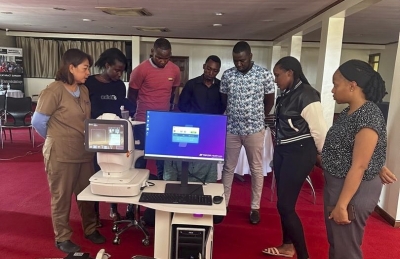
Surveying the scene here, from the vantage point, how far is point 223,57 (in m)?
11.2

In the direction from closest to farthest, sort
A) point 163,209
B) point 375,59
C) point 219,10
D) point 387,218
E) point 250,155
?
point 163,209
point 250,155
point 387,218
point 219,10
point 375,59

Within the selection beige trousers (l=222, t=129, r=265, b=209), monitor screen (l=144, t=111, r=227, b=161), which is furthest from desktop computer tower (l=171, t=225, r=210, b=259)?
beige trousers (l=222, t=129, r=265, b=209)

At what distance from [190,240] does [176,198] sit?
28 centimetres

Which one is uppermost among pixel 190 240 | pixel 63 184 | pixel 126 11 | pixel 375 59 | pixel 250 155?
pixel 126 11

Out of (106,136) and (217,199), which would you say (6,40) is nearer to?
(106,136)

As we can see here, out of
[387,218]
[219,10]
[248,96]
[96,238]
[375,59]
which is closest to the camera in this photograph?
[96,238]

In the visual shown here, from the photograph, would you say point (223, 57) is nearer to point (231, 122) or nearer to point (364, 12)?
point (364, 12)

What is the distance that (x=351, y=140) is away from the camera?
1.53m

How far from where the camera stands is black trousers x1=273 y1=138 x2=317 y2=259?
2.11 metres

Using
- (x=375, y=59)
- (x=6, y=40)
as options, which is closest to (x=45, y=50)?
(x=6, y=40)

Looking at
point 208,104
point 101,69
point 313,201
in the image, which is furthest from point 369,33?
point 101,69

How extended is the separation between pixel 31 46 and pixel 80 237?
9769 mm

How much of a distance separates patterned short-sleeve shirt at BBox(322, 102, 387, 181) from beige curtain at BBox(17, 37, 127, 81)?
31.5ft

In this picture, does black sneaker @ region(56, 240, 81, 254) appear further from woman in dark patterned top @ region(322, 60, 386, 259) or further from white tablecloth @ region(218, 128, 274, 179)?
white tablecloth @ region(218, 128, 274, 179)
